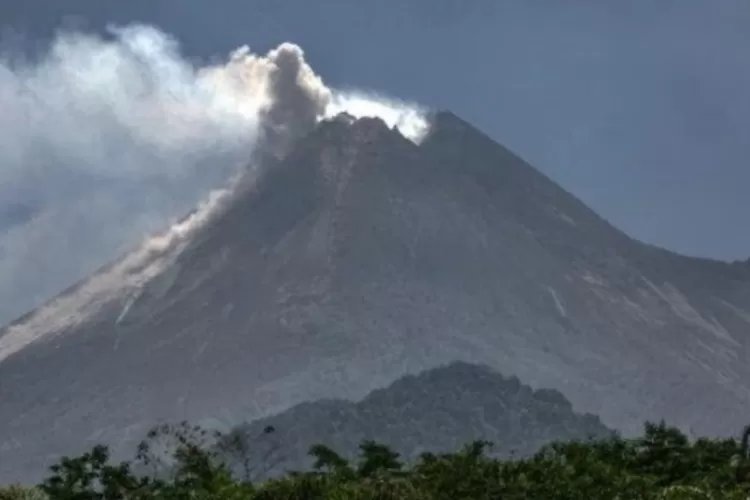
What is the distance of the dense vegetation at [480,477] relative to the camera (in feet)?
150

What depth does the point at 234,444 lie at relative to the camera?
76.6 metres

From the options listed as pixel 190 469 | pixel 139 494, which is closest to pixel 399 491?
pixel 139 494

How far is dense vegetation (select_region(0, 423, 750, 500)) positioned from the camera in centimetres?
4562

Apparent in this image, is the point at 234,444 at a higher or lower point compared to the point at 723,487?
higher

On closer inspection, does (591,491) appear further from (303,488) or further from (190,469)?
(190,469)

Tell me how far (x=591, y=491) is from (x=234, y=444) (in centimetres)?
3405

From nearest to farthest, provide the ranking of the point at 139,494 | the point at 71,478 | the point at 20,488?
the point at 139,494 < the point at 20,488 < the point at 71,478

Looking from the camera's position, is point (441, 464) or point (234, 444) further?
point (234, 444)

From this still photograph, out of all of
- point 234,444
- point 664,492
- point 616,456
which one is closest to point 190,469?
point 234,444

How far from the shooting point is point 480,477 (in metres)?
47.9

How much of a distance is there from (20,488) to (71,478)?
18.3ft

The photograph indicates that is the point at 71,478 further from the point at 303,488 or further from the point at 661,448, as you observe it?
the point at 661,448

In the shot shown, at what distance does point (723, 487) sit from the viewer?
151 feet

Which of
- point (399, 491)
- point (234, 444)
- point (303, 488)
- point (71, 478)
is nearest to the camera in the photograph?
point (399, 491)
